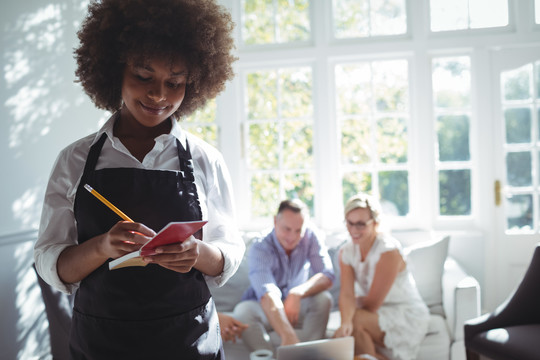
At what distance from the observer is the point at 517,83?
4.12 metres

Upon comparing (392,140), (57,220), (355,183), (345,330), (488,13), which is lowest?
(345,330)

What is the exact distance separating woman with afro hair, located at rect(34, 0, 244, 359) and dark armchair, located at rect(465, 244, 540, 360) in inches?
75.2

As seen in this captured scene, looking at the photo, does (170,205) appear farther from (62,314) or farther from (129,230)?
(62,314)

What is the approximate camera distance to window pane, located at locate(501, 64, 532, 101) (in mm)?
4102

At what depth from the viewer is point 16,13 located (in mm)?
2885

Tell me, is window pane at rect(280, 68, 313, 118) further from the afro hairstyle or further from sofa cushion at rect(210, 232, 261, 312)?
the afro hairstyle

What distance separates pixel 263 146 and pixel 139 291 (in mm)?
3384

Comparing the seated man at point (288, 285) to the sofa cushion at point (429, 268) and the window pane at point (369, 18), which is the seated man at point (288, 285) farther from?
the window pane at point (369, 18)

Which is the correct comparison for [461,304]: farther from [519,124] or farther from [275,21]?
[275,21]

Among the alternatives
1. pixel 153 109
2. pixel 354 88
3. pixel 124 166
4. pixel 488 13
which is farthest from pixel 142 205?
pixel 488 13

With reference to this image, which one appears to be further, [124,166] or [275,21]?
[275,21]

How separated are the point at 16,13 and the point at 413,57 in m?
2.85

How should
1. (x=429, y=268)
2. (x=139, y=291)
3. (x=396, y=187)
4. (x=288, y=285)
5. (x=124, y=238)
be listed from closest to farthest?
(x=124, y=238), (x=139, y=291), (x=288, y=285), (x=429, y=268), (x=396, y=187)

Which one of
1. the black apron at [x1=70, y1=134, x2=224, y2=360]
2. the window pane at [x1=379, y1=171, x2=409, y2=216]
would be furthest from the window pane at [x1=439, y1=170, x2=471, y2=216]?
the black apron at [x1=70, y1=134, x2=224, y2=360]
